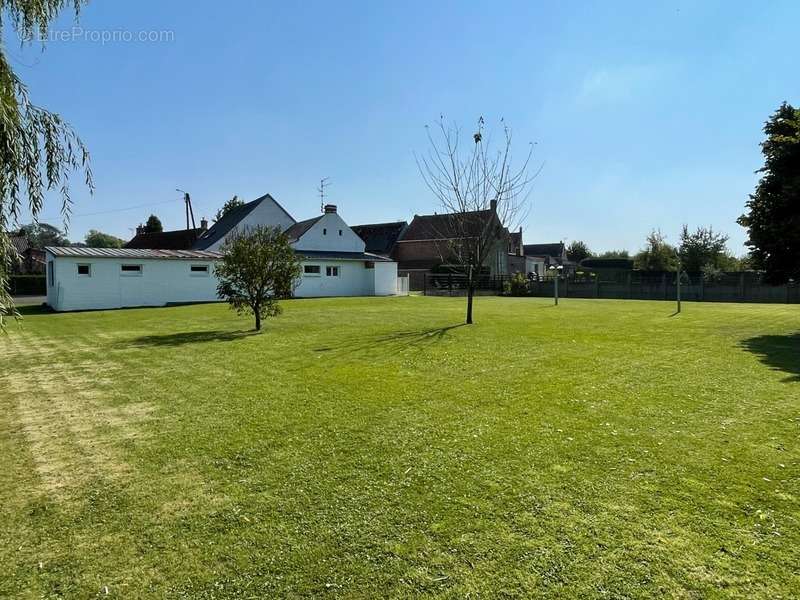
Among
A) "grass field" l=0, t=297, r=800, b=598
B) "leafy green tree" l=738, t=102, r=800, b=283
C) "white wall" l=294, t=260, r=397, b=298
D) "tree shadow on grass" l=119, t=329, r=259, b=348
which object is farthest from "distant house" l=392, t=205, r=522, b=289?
"grass field" l=0, t=297, r=800, b=598

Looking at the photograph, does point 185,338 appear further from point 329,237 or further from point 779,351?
point 329,237

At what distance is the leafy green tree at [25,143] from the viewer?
413 cm

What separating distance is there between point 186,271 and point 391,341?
18.4m

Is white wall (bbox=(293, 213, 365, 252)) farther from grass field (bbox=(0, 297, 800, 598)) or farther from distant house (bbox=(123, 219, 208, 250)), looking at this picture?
grass field (bbox=(0, 297, 800, 598))

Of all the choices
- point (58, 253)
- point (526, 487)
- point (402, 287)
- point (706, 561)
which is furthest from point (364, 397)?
point (402, 287)

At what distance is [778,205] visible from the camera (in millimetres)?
12555

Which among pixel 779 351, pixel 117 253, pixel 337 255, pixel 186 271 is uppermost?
pixel 337 255

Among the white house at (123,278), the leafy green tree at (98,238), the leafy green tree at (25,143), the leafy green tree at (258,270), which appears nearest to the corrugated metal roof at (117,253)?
the white house at (123,278)

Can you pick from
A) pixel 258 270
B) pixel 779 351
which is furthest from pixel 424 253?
pixel 779 351

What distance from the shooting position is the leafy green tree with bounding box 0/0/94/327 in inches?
163

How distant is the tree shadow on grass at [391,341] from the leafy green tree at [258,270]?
3434 millimetres

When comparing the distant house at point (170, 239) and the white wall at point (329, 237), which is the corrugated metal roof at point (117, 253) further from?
the distant house at point (170, 239)

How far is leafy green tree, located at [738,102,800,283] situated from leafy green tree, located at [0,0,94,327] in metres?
14.6

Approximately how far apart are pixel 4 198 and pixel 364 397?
13.9ft
